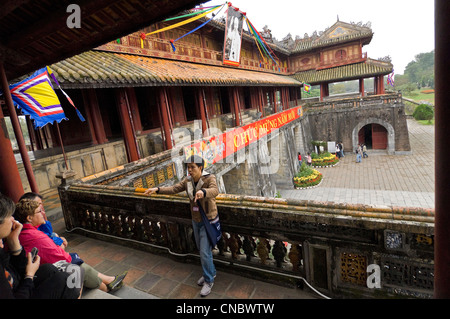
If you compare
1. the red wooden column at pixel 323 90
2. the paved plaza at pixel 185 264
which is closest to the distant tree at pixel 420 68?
the red wooden column at pixel 323 90

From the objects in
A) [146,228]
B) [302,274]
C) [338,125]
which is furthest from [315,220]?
[338,125]

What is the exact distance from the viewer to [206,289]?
2918mm

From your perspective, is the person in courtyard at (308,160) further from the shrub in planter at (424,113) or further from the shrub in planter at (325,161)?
the shrub in planter at (424,113)

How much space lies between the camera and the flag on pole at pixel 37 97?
4.41 metres

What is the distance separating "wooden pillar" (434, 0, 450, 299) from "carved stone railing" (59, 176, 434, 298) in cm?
85

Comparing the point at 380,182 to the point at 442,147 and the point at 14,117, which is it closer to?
the point at 442,147

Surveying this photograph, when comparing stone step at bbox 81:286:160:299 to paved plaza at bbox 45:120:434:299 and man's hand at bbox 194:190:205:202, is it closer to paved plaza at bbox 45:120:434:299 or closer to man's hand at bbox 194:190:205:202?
paved plaza at bbox 45:120:434:299

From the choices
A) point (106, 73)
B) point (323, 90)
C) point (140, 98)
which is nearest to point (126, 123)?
point (106, 73)

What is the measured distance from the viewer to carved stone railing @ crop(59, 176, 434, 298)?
2.31m

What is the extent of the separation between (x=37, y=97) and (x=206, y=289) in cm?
464

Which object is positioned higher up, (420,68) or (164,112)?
(420,68)

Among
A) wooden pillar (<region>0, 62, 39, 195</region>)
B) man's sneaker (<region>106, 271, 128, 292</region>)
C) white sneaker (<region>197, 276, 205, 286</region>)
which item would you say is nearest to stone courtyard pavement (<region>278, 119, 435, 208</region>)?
white sneaker (<region>197, 276, 205, 286</region>)

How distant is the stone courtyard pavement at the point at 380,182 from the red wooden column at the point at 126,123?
36.0ft

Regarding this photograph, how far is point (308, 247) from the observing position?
2.73m
